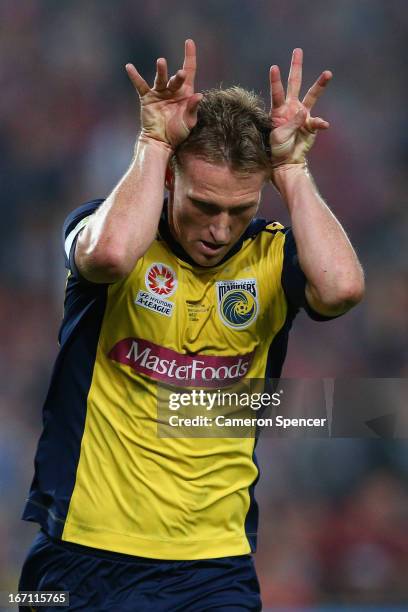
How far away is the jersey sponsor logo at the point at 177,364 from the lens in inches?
113

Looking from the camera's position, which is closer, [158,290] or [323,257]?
[323,257]

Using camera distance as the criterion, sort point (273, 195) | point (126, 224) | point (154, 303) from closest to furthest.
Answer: point (126, 224)
point (154, 303)
point (273, 195)

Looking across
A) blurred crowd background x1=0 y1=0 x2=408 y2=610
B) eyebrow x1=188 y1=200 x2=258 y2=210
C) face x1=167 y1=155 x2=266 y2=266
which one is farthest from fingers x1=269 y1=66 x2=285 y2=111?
blurred crowd background x1=0 y1=0 x2=408 y2=610

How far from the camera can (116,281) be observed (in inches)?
109

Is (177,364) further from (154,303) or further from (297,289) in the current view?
(297,289)

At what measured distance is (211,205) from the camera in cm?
281

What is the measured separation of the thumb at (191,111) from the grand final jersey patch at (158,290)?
437 mm

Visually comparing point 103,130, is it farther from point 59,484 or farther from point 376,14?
point 59,484

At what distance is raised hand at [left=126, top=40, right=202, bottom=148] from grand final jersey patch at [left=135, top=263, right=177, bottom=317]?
1.25ft

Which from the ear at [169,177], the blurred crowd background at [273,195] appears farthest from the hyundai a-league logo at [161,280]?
the blurred crowd background at [273,195]

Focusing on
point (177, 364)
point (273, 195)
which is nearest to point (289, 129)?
point (177, 364)

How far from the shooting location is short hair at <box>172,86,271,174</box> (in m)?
2.83

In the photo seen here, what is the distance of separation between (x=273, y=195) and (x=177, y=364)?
4132mm

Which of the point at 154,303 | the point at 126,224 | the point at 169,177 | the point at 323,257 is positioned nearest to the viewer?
the point at 126,224
